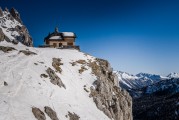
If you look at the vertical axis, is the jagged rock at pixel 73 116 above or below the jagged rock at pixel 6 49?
below

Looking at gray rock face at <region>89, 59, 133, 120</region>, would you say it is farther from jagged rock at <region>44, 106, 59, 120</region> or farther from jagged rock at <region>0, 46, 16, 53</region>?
jagged rock at <region>0, 46, 16, 53</region>

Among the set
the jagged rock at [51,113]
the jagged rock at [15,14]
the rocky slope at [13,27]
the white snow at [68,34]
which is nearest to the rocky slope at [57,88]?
the jagged rock at [51,113]

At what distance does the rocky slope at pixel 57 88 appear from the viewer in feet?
139

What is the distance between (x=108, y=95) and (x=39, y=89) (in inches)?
1020

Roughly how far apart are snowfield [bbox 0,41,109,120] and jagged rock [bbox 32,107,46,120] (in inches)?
25.7

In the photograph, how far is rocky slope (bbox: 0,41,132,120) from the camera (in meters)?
42.2

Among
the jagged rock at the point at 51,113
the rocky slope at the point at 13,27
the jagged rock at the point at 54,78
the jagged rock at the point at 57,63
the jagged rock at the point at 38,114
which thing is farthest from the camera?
the rocky slope at the point at 13,27

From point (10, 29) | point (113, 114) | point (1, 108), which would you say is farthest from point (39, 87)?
point (10, 29)

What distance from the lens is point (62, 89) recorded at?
56.9m

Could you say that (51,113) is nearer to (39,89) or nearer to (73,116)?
(73,116)

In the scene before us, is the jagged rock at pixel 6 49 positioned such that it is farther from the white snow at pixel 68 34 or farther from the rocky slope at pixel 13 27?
the rocky slope at pixel 13 27

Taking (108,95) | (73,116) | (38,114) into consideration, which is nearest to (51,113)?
(38,114)

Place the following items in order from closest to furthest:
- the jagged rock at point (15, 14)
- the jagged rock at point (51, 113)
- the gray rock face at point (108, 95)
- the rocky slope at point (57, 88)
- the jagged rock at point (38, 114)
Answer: the jagged rock at point (38, 114) → the rocky slope at point (57, 88) → the jagged rock at point (51, 113) → the gray rock face at point (108, 95) → the jagged rock at point (15, 14)

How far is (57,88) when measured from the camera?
55594 mm
